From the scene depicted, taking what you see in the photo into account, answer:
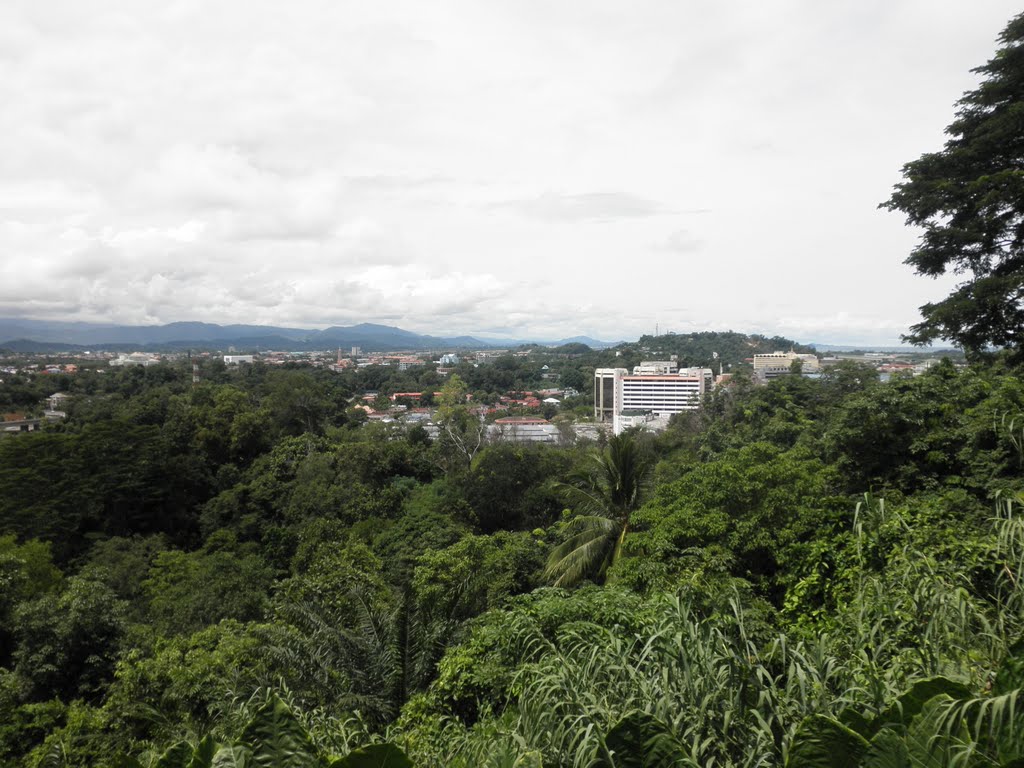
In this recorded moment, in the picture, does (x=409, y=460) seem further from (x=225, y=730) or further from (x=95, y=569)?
(x=225, y=730)

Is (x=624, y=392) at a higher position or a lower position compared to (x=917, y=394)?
lower

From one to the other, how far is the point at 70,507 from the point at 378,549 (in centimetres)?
996

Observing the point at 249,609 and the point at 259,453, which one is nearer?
the point at 249,609

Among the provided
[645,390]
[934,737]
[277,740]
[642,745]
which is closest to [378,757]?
[277,740]

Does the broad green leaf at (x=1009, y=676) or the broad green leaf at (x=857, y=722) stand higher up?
the broad green leaf at (x=1009, y=676)

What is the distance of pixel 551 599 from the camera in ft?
17.7

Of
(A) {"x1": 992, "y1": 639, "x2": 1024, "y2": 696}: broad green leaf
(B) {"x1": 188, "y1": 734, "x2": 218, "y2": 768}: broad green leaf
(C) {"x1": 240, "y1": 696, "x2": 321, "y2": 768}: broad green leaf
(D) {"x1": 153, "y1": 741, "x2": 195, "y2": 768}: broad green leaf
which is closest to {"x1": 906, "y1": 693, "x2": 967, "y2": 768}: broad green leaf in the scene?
(A) {"x1": 992, "y1": 639, "x2": 1024, "y2": 696}: broad green leaf

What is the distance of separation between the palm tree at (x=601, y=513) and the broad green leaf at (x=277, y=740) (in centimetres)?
651

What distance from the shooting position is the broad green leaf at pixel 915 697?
2.06m

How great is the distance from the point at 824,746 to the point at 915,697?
1.32ft

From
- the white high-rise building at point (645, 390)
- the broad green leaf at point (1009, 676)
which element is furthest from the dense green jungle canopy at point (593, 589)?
the white high-rise building at point (645, 390)

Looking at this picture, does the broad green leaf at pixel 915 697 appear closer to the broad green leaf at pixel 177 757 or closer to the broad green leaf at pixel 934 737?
the broad green leaf at pixel 934 737

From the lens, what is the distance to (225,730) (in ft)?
12.5

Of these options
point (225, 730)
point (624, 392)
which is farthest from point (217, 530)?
point (624, 392)
